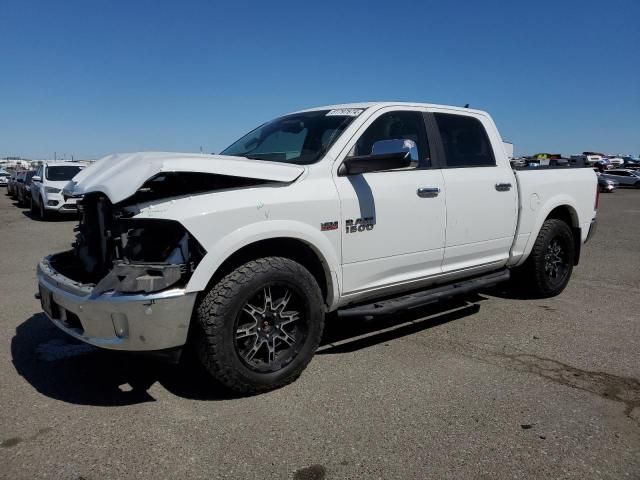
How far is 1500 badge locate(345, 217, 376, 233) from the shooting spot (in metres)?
3.74

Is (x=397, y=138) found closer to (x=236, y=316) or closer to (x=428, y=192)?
(x=428, y=192)

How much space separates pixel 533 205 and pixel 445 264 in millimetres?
1416

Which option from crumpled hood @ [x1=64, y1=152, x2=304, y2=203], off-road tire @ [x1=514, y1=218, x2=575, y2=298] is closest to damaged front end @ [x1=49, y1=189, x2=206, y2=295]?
crumpled hood @ [x1=64, y1=152, x2=304, y2=203]

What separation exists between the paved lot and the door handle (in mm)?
1254

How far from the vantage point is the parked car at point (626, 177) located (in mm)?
38906

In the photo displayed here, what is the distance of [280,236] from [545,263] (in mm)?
3562

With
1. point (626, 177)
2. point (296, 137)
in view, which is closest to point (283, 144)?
point (296, 137)

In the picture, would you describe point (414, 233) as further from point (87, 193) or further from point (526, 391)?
point (87, 193)

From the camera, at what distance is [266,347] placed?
344 centimetres

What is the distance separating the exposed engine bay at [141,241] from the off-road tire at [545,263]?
344 centimetres

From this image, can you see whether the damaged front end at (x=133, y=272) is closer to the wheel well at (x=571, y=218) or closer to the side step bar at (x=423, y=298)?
the side step bar at (x=423, y=298)

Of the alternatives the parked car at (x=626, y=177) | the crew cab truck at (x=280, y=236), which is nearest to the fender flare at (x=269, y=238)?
the crew cab truck at (x=280, y=236)

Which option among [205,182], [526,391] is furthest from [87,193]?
[526,391]

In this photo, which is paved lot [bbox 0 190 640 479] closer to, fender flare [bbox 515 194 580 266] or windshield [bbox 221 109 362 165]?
fender flare [bbox 515 194 580 266]
